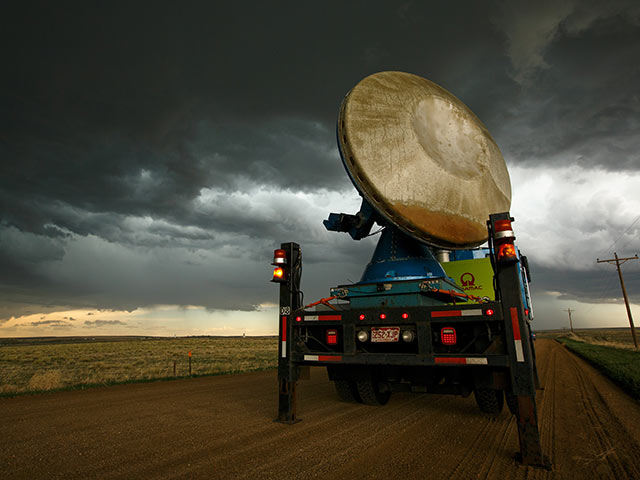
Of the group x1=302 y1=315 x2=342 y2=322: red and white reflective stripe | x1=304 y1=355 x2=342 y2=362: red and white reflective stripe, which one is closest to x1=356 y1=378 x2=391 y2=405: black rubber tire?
x1=304 y1=355 x2=342 y2=362: red and white reflective stripe

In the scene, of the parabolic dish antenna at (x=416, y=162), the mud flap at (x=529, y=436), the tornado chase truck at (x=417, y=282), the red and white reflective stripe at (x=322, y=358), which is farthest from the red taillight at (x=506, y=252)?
the red and white reflective stripe at (x=322, y=358)

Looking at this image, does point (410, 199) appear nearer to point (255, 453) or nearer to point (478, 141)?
point (478, 141)

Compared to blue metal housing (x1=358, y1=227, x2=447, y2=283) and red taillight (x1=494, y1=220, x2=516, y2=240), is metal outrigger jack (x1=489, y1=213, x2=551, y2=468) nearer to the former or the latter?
red taillight (x1=494, y1=220, x2=516, y2=240)

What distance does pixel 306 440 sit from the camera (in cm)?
461

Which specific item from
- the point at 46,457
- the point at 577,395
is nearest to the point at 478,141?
the point at 577,395

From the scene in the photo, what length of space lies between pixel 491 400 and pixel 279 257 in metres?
4.12

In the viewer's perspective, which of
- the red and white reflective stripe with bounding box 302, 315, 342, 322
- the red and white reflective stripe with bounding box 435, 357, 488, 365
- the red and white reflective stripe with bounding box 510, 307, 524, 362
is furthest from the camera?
the red and white reflective stripe with bounding box 302, 315, 342, 322

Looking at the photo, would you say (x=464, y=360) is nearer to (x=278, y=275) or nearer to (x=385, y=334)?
(x=385, y=334)

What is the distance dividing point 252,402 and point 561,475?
544 centimetres

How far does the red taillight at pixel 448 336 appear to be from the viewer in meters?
4.54

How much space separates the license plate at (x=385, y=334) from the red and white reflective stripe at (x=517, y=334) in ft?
4.52

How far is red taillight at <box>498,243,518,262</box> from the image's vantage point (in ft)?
13.6

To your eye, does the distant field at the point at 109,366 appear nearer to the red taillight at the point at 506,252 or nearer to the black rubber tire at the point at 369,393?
the black rubber tire at the point at 369,393

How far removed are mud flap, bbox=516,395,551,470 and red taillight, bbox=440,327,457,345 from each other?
90 cm
